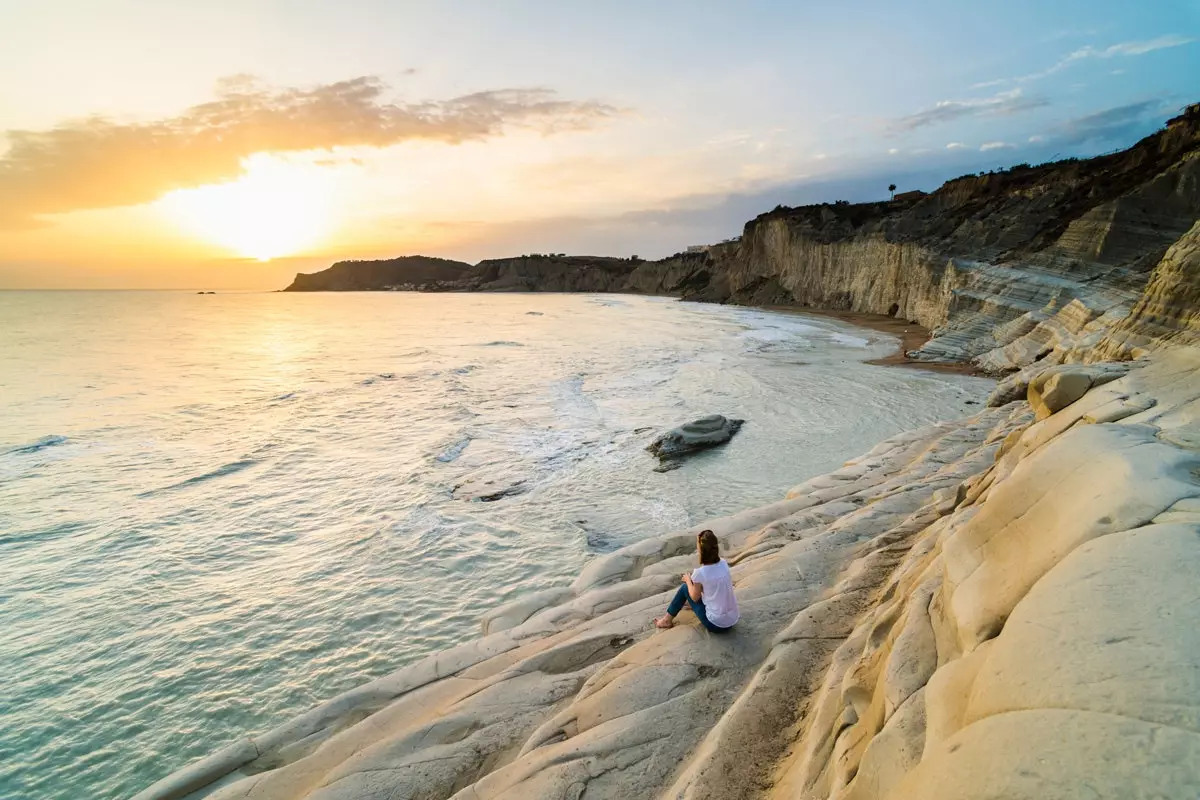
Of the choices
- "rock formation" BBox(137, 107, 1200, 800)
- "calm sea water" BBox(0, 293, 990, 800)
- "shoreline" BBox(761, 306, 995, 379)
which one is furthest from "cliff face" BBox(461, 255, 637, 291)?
"rock formation" BBox(137, 107, 1200, 800)

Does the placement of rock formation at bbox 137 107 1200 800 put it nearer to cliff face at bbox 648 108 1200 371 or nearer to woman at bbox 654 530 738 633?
woman at bbox 654 530 738 633

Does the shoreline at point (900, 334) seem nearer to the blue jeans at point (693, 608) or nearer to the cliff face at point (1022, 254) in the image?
the cliff face at point (1022, 254)

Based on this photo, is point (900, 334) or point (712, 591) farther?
point (900, 334)

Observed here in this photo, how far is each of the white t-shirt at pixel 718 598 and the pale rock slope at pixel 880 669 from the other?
7.4 inches

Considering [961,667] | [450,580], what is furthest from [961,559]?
[450,580]

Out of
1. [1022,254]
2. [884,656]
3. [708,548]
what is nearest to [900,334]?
[1022,254]

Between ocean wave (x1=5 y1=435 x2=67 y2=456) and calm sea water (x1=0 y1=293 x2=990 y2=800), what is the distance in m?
0.09

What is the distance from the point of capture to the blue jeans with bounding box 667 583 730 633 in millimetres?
5492

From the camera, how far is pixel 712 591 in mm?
5438

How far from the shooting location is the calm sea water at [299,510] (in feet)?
21.2

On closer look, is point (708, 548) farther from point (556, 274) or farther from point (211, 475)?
point (556, 274)

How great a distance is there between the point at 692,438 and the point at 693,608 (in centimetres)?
876

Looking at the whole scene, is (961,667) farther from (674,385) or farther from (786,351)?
(786,351)

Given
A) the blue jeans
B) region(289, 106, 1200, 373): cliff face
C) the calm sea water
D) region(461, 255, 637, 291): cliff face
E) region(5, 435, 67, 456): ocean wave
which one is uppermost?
region(461, 255, 637, 291): cliff face
